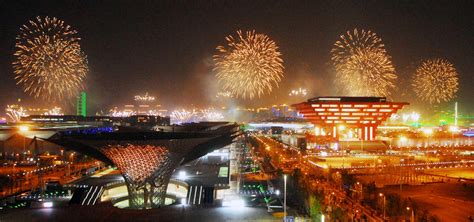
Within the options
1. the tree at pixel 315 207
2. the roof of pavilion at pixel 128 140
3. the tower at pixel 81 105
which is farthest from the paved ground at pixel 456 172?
the tower at pixel 81 105

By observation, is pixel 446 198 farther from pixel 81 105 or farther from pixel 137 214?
pixel 81 105

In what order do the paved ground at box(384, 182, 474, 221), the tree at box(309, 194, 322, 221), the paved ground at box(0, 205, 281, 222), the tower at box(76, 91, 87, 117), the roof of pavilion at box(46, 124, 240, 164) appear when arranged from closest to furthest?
the paved ground at box(0, 205, 281, 222)
the tree at box(309, 194, 322, 221)
the roof of pavilion at box(46, 124, 240, 164)
the paved ground at box(384, 182, 474, 221)
the tower at box(76, 91, 87, 117)

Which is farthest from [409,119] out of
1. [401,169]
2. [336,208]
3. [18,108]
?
[336,208]

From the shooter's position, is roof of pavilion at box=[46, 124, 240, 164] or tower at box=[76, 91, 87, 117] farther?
tower at box=[76, 91, 87, 117]

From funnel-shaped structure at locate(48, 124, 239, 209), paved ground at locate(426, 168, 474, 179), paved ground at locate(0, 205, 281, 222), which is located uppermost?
funnel-shaped structure at locate(48, 124, 239, 209)

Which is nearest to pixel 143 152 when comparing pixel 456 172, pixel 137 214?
pixel 137 214

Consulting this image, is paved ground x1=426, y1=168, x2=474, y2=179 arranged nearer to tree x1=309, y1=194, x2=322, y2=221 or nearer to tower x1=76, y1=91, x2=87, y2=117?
tree x1=309, y1=194, x2=322, y2=221

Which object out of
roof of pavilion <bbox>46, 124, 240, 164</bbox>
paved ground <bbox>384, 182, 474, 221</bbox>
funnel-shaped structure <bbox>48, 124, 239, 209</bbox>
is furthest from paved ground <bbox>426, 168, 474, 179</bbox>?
roof of pavilion <bbox>46, 124, 240, 164</bbox>
